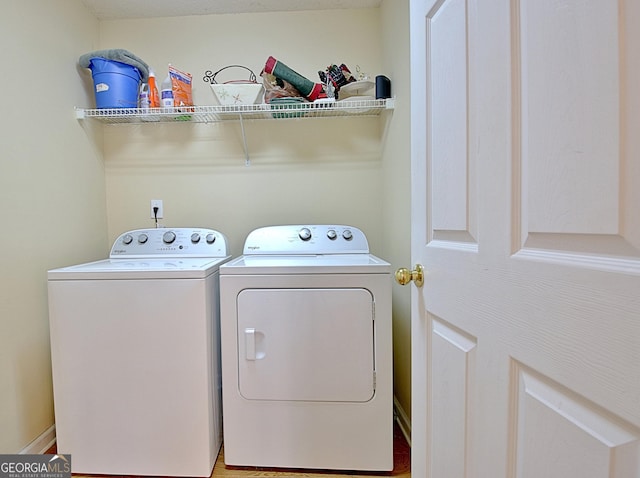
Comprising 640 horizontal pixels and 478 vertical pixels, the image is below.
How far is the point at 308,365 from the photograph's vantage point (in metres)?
1.38

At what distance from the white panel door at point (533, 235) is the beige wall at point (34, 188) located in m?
1.70

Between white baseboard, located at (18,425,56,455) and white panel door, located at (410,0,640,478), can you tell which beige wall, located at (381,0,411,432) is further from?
white baseboard, located at (18,425,56,455)

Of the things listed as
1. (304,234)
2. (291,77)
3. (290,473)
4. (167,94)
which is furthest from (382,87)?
(290,473)

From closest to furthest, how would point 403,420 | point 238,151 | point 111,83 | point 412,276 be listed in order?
point 412,276, point 403,420, point 111,83, point 238,151

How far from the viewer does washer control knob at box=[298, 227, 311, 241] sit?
6.04ft

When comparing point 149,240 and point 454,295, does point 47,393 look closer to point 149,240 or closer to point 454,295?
point 149,240

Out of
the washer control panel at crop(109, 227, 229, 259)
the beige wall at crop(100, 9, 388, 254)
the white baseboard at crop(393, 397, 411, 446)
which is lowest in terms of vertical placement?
the white baseboard at crop(393, 397, 411, 446)

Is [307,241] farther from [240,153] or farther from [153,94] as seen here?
[153,94]

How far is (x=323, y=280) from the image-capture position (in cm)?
138

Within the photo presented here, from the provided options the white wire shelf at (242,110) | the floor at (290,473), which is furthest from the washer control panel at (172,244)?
the floor at (290,473)

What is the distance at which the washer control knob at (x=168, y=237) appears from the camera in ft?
6.07

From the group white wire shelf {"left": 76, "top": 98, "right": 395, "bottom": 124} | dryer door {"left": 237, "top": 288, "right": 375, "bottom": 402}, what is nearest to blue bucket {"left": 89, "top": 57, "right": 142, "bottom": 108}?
white wire shelf {"left": 76, "top": 98, "right": 395, "bottom": 124}

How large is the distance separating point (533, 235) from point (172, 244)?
1776mm

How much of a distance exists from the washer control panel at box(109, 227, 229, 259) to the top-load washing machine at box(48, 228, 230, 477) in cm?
42
